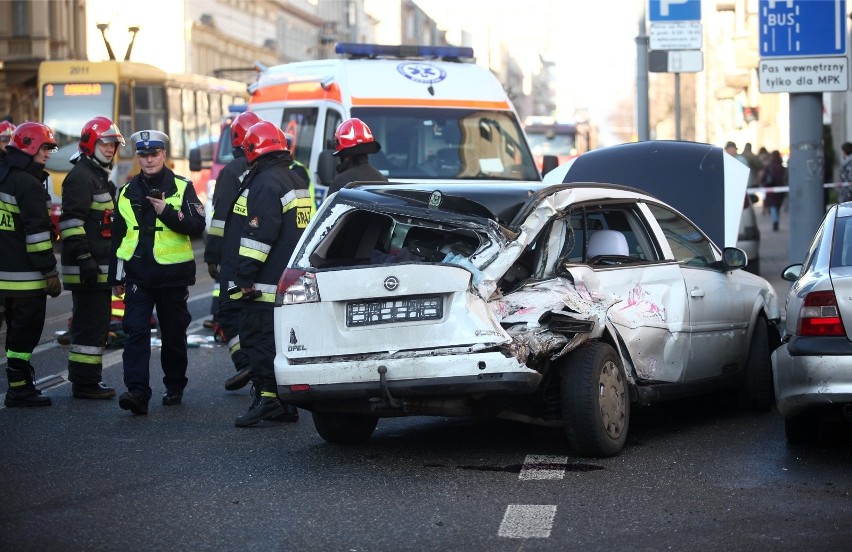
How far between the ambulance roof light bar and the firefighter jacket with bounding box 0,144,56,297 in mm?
6271

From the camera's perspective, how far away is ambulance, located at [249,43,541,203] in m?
15.1

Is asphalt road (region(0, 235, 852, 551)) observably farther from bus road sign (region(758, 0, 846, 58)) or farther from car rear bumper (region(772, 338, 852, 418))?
bus road sign (region(758, 0, 846, 58))

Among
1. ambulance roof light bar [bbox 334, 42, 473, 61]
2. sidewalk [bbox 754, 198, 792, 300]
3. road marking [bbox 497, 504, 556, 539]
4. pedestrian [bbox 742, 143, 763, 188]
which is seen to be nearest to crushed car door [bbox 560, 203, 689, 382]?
road marking [bbox 497, 504, 556, 539]

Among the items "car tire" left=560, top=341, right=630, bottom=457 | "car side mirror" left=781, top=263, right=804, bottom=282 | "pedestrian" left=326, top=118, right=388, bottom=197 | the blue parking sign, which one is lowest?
"car tire" left=560, top=341, right=630, bottom=457

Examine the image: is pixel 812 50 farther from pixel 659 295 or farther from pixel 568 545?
pixel 568 545

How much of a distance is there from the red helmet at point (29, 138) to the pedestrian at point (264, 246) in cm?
180

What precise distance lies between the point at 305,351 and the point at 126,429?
187 cm

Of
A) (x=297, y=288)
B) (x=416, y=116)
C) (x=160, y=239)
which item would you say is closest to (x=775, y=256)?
(x=416, y=116)

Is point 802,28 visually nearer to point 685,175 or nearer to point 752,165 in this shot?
point 685,175

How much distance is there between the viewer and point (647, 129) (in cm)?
2283

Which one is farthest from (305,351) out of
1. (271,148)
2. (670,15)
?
(670,15)

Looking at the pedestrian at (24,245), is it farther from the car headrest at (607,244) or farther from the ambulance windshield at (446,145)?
the ambulance windshield at (446,145)

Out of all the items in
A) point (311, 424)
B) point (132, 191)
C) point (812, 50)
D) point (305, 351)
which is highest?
point (812, 50)

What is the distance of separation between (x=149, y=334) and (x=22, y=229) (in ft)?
4.13
